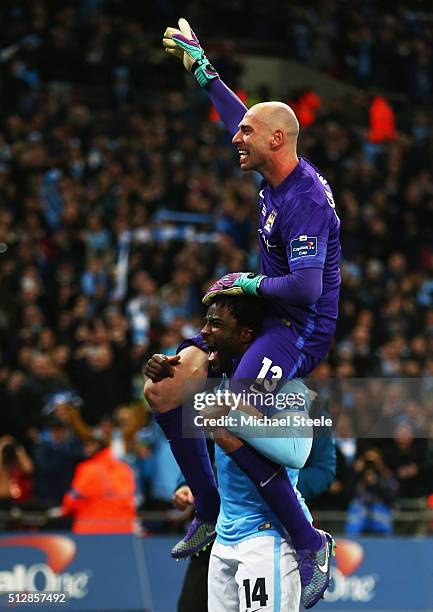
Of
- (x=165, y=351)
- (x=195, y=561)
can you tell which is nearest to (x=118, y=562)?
(x=165, y=351)

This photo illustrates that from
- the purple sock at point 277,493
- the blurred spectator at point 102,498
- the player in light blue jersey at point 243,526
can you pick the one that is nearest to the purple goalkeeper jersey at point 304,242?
the player in light blue jersey at point 243,526

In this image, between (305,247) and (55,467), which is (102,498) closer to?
(55,467)

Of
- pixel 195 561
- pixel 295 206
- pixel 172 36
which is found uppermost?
pixel 172 36

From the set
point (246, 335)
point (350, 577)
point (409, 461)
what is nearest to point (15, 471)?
point (350, 577)

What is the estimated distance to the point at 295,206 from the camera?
616 centimetres

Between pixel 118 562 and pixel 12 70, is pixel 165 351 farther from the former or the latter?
pixel 12 70

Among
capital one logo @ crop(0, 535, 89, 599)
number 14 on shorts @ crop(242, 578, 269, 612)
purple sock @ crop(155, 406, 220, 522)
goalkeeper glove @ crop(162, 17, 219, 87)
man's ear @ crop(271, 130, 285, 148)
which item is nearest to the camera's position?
number 14 on shorts @ crop(242, 578, 269, 612)

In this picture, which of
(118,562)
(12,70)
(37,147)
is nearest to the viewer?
(118,562)

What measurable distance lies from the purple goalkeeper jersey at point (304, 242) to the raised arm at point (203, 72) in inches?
31.1

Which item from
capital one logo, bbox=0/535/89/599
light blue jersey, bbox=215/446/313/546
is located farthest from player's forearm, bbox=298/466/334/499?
capital one logo, bbox=0/535/89/599

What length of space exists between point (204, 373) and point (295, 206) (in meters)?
0.93

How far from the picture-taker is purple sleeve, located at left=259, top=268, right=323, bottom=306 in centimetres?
606

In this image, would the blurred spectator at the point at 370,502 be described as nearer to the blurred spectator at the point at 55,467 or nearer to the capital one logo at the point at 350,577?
the capital one logo at the point at 350,577

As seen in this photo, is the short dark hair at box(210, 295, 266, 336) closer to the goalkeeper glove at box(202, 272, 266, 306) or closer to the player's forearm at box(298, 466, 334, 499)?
the goalkeeper glove at box(202, 272, 266, 306)
